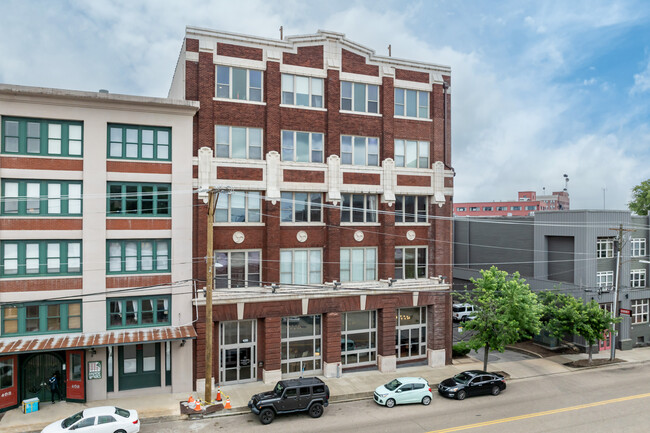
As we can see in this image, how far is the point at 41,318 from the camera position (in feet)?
77.4

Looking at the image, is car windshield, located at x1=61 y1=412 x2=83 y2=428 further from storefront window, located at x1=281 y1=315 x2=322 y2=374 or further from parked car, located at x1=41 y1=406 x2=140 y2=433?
storefront window, located at x1=281 y1=315 x2=322 y2=374

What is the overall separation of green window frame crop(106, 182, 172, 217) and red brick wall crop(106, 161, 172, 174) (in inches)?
27.9

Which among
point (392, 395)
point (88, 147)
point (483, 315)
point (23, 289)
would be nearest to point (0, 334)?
point (23, 289)

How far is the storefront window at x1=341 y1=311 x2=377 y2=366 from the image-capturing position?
29656 mm

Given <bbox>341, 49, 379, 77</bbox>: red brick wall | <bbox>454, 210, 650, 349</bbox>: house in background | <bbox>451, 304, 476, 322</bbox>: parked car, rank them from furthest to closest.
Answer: <bbox>451, 304, 476, 322</bbox>: parked car < <bbox>454, 210, 650, 349</bbox>: house in background < <bbox>341, 49, 379, 77</bbox>: red brick wall

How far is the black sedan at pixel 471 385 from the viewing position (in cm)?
2503

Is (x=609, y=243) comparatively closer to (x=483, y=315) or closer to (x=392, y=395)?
(x=483, y=315)

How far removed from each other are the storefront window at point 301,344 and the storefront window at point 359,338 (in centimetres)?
172

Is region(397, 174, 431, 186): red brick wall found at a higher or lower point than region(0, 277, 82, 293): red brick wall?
higher

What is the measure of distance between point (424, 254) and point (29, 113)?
81.2 feet

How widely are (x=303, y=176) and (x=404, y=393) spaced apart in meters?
13.7

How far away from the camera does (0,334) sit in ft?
75.1

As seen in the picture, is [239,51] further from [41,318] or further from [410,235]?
[41,318]

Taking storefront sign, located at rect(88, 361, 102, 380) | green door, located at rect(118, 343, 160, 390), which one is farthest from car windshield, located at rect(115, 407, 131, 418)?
green door, located at rect(118, 343, 160, 390)
